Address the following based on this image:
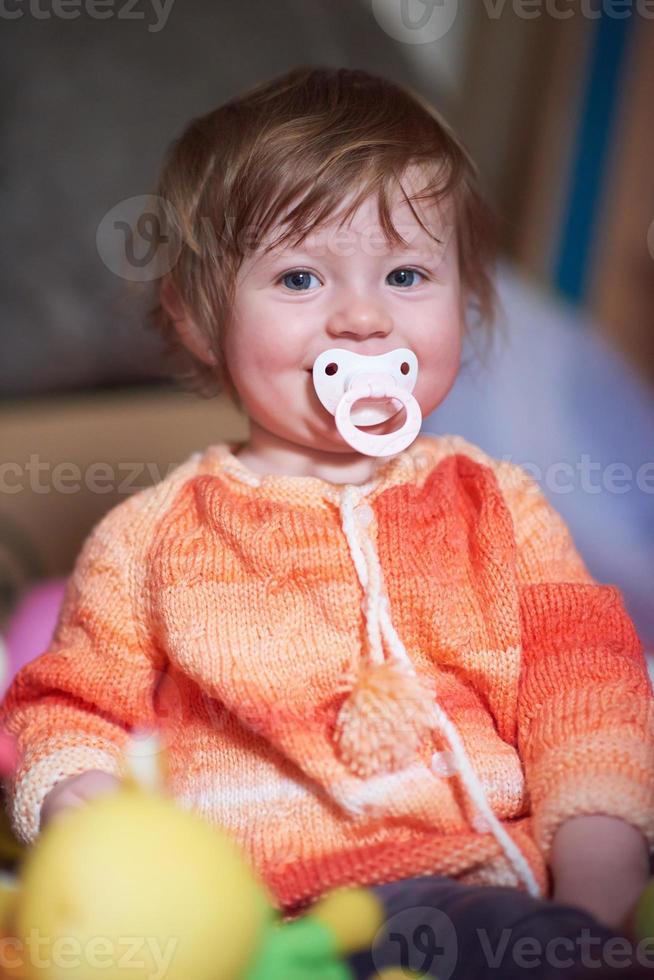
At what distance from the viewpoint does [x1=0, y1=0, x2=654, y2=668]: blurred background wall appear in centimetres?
143

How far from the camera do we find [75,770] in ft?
2.35

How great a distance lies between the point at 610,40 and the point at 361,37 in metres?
0.44

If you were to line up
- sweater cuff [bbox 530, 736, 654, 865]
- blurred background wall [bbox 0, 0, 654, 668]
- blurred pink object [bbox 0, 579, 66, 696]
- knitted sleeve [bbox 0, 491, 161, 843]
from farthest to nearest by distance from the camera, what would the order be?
blurred background wall [bbox 0, 0, 654, 668] < blurred pink object [bbox 0, 579, 66, 696] < knitted sleeve [bbox 0, 491, 161, 843] < sweater cuff [bbox 530, 736, 654, 865]

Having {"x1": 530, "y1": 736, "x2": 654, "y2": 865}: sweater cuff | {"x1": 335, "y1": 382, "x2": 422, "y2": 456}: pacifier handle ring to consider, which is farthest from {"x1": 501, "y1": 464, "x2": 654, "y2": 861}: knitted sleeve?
{"x1": 335, "y1": 382, "x2": 422, "y2": 456}: pacifier handle ring

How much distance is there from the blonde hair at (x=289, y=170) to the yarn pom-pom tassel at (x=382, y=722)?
318 mm

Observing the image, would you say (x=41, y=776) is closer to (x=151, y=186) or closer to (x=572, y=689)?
(x=572, y=689)

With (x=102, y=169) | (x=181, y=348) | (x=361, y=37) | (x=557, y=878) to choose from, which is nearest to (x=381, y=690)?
(x=557, y=878)

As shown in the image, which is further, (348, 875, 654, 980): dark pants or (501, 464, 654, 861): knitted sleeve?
(501, 464, 654, 861): knitted sleeve

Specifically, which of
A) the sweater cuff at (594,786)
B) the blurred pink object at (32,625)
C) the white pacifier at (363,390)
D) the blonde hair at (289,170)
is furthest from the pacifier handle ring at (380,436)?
the blurred pink object at (32,625)

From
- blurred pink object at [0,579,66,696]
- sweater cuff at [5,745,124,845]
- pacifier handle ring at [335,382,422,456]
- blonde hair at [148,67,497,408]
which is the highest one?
blonde hair at [148,67,497,408]

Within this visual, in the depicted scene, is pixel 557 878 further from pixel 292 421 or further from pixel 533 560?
pixel 292 421

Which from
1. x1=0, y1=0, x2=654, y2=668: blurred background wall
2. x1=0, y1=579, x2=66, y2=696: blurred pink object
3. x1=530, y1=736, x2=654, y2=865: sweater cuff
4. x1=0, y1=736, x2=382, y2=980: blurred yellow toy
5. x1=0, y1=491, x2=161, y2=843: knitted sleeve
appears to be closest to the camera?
x1=0, y1=736, x2=382, y2=980: blurred yellow toy

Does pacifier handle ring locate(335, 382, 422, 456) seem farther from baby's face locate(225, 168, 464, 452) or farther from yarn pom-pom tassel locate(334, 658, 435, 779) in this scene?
yarn pom-pom tassel locate(334, 658, 435, 779)

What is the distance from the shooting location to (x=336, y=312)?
764 mm
